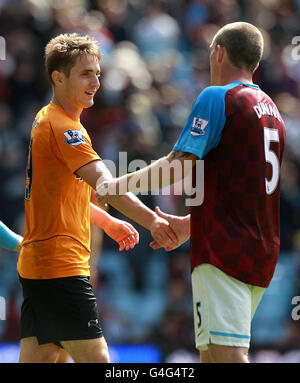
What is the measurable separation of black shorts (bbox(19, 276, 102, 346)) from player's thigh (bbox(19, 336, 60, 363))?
0.13ft

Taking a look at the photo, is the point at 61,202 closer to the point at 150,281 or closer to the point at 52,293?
the point at 52,293

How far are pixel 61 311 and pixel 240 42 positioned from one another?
75.8 inches

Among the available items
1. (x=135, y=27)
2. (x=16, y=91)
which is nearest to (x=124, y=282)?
(x=16, y=91)

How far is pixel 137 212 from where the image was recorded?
17.0ft

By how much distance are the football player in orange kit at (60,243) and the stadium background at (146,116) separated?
12.2 ft

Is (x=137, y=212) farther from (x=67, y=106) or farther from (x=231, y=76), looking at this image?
(x=231, y=76)

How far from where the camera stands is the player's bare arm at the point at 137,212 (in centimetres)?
496

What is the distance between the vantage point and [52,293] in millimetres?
5027

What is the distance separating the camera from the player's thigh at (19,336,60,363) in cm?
500

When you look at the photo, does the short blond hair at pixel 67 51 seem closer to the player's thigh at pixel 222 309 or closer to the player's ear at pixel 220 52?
the player's ear at pixel 220 52
